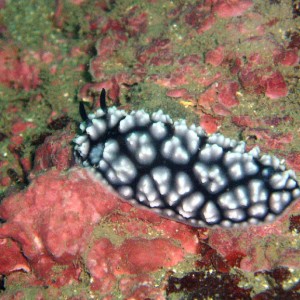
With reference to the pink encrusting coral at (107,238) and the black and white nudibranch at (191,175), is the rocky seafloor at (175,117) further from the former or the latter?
the black and white nudibranch at (191,175)

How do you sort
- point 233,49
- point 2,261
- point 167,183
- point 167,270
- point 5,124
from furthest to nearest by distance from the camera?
1. point 5,124
2. point 233,49
3. point 2,261
4. point 167,270
5. point 167,183

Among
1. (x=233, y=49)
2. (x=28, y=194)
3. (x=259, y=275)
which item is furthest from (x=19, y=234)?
(x=233, y=49)

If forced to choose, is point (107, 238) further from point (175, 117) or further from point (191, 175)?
point (175, 117)

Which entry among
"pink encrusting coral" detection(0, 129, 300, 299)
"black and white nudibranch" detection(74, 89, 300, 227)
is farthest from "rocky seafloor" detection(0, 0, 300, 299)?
"black and white nudibranch" detection(74, 89, 300, 227)

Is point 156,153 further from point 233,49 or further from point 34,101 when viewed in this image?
point 34,101

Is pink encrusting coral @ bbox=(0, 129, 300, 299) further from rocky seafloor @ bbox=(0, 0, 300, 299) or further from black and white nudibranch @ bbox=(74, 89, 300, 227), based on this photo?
black and white nudibranch @ bbox=(74, 89, 300, 227)

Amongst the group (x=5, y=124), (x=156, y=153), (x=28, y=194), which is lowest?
(x=5, y=124)
